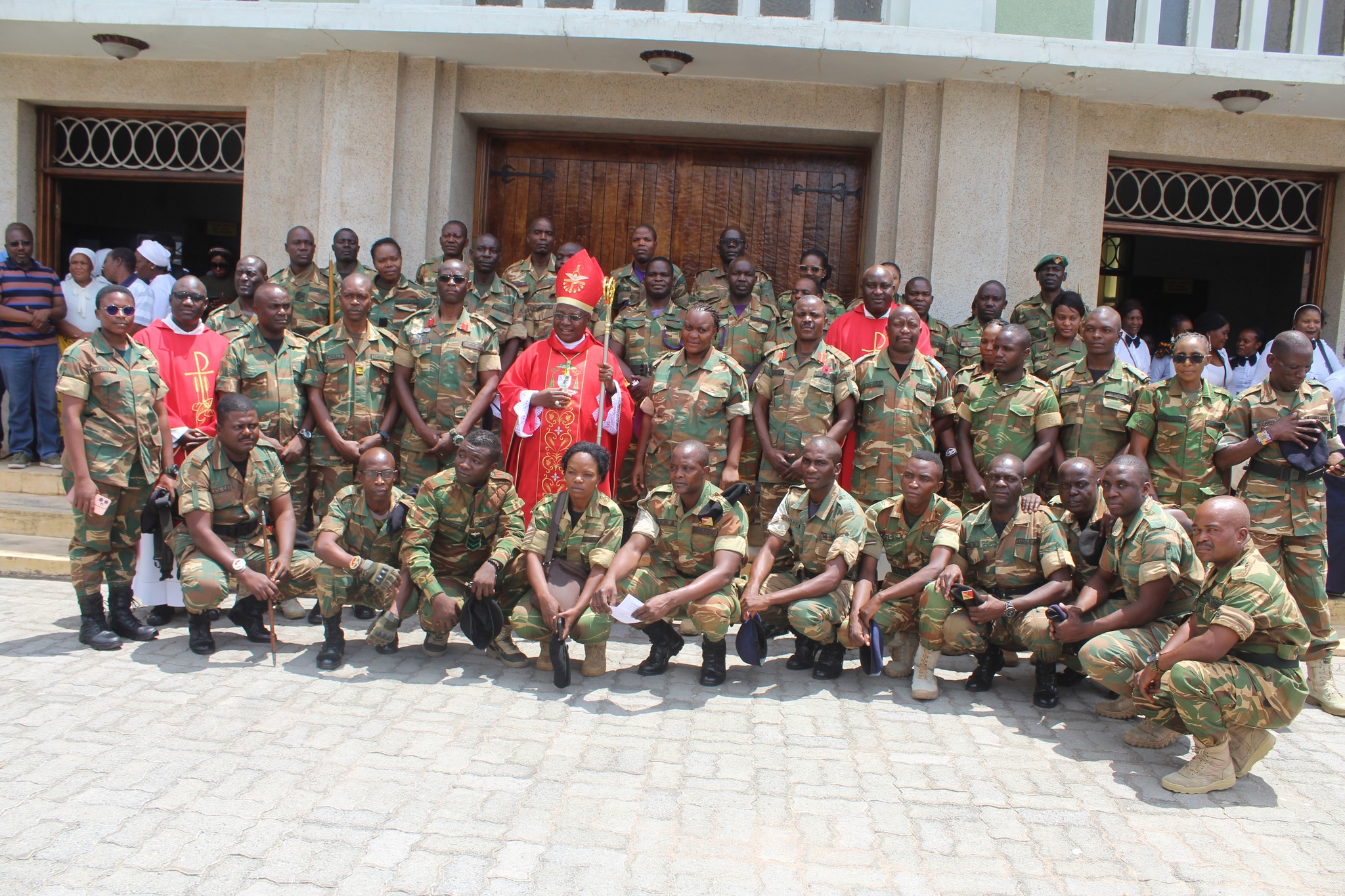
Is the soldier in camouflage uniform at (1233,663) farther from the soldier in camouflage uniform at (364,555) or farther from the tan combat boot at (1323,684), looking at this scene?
the soldier in camouflage uniform at (364,555)

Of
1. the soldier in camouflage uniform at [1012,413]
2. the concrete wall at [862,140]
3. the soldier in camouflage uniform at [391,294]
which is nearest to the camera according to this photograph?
the soldier in camouflage uniform at [1012,413]

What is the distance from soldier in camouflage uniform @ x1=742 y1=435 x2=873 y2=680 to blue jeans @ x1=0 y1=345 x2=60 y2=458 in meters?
5.73

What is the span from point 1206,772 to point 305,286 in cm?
621

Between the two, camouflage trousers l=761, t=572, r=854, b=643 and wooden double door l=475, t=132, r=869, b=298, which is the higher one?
wooden double door l=475, t=132, r=869, b=298

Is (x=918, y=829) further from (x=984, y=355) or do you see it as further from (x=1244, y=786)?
(x=984, y=355)

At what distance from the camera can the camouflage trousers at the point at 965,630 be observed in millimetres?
4895

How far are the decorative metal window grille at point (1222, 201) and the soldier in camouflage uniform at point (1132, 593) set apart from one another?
15.3 ft

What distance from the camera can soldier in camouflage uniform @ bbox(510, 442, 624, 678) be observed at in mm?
4965

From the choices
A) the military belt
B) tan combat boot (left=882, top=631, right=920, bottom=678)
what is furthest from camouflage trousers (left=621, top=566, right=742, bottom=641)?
the military belt

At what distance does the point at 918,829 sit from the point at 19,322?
752cm

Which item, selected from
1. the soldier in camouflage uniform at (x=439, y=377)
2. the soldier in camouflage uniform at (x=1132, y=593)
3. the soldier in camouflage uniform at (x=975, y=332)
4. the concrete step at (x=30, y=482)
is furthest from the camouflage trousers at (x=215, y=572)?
the soldier in camouflage uniform at (x=975, y=332)

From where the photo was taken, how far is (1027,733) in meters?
4.58

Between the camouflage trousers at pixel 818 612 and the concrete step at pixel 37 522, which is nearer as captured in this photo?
the camouflage trousers at pixel 818 612

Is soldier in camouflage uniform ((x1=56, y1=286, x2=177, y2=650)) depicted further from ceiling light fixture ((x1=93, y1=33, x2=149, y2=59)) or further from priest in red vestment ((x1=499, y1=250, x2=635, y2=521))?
ceiling light fixture ((x1=93, y1=33, x2=149, y2=59))
